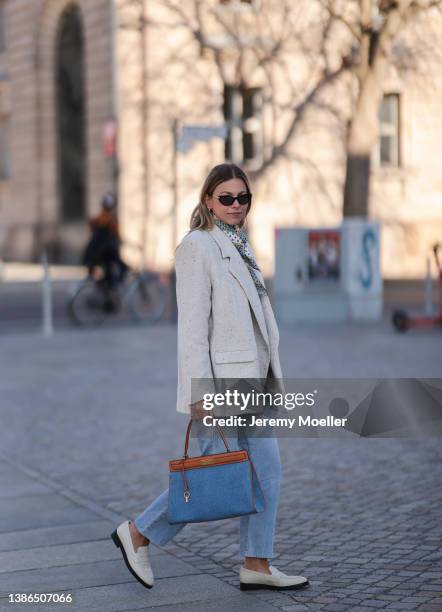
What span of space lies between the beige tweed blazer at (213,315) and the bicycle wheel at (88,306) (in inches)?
491

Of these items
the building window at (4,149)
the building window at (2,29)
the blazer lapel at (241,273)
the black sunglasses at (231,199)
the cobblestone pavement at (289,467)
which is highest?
the building window at (2,29)

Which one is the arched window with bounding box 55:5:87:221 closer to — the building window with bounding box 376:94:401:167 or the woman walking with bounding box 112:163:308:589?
the building window with bounding box 376:94:401:167

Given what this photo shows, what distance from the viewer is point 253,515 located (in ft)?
16.8

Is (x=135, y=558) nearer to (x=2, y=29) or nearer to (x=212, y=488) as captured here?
(x=212, y=488)

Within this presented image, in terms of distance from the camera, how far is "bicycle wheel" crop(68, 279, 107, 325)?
57.0 ft

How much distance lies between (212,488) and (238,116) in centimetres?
2608

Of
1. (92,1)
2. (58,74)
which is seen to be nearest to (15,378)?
(92,1)

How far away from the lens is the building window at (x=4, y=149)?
3691 cm

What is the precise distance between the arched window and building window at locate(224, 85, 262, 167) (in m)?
4.38

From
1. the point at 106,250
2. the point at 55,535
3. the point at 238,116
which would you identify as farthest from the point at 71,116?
the point at 55,535

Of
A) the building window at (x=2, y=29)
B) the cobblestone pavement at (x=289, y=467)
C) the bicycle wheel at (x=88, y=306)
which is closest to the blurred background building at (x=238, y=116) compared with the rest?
the building window at (x=2, y=29)

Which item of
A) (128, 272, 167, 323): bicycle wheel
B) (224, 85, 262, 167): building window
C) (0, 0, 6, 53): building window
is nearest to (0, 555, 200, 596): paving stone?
(128, 272, 167, 323): bicycle wheel

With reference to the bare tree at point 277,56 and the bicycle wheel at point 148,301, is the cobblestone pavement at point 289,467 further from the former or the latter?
the bare tree at point 277,56

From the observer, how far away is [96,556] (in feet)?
18.9
